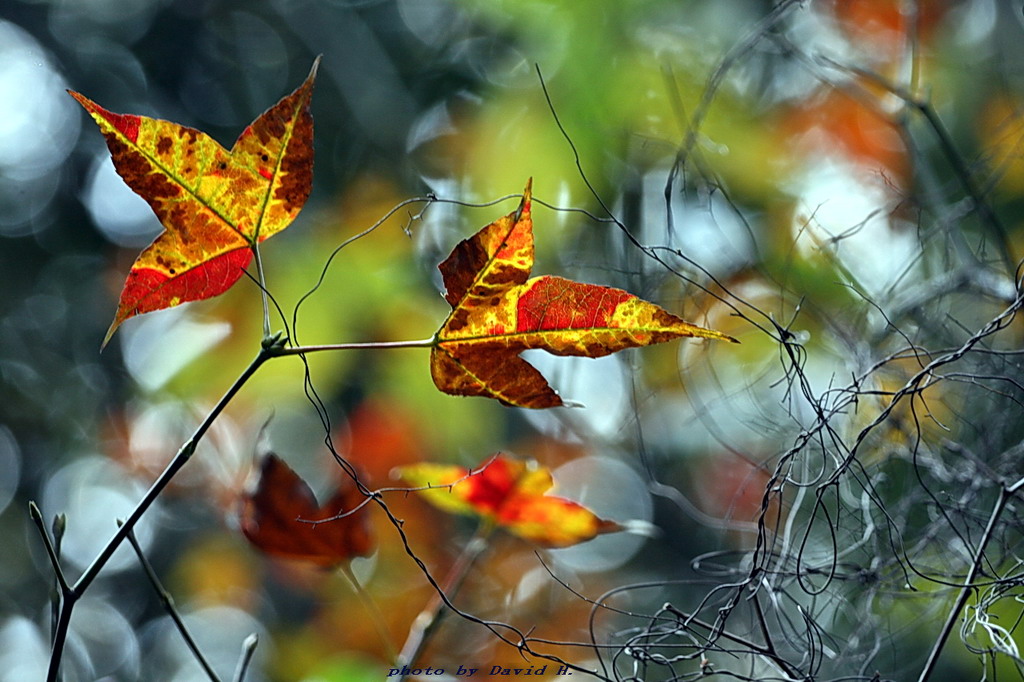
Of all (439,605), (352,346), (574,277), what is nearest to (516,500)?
(439,605)

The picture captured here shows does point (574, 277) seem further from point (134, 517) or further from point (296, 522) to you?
point (134, 517)

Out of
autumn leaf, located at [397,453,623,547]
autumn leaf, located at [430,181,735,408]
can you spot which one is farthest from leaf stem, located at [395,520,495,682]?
autumn leaf, located at [430,181,735,408]

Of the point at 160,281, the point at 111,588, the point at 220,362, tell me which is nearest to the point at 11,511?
the point at 111,588

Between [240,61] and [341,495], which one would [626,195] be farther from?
[240,61]

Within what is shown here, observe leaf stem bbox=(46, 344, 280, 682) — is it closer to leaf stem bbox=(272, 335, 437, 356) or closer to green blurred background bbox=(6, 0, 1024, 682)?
leaf stem bbox=(272, 335, 437, 356)

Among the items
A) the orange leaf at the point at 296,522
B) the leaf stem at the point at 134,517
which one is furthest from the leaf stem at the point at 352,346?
the orange leaf at the point at 296,522

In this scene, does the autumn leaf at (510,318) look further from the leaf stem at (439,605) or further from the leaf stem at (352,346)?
the leaf stem at (439,605)
